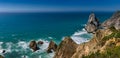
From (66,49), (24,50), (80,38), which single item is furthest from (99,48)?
(80,38)

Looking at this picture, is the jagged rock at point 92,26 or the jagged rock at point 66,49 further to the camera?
the jagged rock at point 92,26

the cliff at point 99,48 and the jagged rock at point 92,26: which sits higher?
the cliff at point 99,48

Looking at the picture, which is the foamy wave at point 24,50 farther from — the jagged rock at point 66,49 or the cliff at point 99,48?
the cliff at point 99,48

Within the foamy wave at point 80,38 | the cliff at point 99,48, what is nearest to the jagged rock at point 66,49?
the cliff at point 99,48

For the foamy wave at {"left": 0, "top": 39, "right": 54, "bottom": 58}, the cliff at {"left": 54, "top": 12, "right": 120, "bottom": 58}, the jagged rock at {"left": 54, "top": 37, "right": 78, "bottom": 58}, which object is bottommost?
the foamy wave at {"left": 0, "top": 39, "right": 54, "bottom": 58}

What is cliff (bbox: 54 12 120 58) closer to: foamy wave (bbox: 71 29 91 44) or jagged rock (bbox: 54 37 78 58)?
jagged rock (bbox: 54 37 78 58)

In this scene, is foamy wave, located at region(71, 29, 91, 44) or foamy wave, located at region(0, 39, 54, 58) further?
foamy wave, located at region(71, 29, 91, 44)

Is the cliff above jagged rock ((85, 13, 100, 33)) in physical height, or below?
above

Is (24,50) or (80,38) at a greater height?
(24,50)

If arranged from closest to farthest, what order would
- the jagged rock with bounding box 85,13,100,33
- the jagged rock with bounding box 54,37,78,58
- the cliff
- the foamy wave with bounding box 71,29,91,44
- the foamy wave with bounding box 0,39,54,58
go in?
the cliff → the jagged rock with bounding box 54,37,78,58 → the foamy wave with bounding box 0,39,54,58 → the foamy wave with bounding box 71,29,91,44 → the jagged rock with bounding box 85,13,100,33

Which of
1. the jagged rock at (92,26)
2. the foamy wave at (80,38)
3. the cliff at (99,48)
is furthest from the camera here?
the jagged rock at (92,26)

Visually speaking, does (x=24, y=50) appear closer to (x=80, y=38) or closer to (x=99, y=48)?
(x=80, y=38)

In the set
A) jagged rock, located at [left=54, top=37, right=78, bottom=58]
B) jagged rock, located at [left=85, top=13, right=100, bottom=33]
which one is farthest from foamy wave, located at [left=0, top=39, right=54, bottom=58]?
jagged rock, located at [left=85, top=13, right=100, bottom=33]
